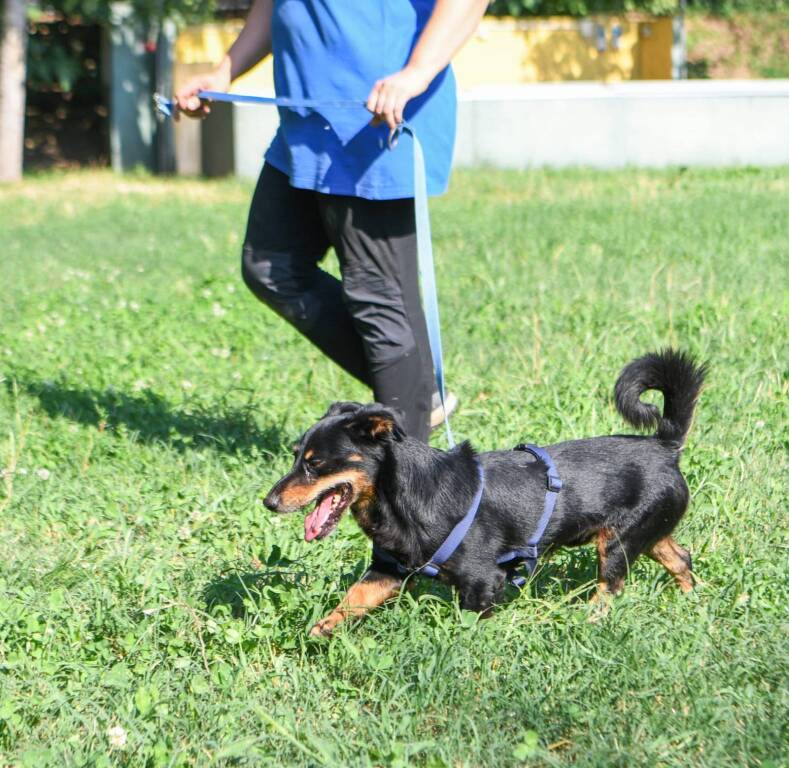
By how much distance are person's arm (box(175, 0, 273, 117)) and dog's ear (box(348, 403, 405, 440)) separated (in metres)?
1.58

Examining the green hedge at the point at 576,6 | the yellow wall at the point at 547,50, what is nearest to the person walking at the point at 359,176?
the yellow wall at the point at 547,50

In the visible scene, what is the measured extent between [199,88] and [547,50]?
1566 cm

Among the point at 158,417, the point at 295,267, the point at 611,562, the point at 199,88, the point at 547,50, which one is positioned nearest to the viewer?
the point at 611,562

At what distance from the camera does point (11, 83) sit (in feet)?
51.2

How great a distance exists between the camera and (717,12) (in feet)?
72.2

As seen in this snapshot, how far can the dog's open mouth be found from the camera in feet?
10.7

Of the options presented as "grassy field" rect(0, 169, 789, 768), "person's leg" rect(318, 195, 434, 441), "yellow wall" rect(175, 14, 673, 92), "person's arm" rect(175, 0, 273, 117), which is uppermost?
"yellow wall" rect(175, 14, 673, 92)

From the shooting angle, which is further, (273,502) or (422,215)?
(422,215)

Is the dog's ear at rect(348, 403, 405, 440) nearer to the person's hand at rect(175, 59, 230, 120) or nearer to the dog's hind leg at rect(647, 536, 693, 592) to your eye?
the dog's hind leg at rect(647, 536, 693, 592)

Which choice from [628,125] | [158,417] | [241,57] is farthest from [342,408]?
[628,125]

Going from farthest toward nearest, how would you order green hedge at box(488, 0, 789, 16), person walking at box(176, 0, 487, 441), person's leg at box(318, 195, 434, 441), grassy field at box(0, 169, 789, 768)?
green hedge at box(488, 0, 789, 16), person's leg at box(318, 195, 434, 441), person walking at box(176, 0, 487, 441), grassy field at box(0, 169, 789, 768)

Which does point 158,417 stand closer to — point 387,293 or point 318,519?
point 387,293

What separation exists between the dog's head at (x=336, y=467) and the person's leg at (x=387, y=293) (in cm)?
69

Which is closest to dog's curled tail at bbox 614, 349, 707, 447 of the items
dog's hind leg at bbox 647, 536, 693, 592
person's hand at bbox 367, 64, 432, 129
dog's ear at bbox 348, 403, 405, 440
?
dog's hind leg at bbox 647, 536, 693, 592
